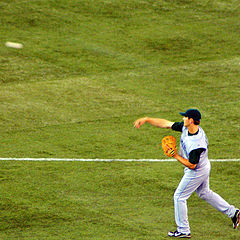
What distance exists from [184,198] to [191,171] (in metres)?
0.42

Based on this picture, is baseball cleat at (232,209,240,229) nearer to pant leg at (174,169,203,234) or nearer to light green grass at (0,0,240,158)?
pant leg at (174,169,203,234)

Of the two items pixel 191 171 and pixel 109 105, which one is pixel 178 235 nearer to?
pixel 191 171

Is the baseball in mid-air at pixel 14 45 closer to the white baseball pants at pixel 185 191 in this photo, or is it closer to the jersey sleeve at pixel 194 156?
the white baseball pants at pixel 185 191

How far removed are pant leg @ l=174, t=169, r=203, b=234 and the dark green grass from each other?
1.03 feet

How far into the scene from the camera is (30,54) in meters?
17.6

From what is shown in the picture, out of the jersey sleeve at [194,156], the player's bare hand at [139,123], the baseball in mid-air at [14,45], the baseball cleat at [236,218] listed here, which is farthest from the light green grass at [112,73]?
the jersey sleeve at [194,156]

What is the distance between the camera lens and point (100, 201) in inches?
375

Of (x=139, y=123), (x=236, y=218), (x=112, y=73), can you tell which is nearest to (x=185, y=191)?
(x=236, y=218)

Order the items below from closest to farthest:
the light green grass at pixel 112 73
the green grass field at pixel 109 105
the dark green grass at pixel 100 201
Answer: the dark green grass at pixel 100 201
the green grass field at pixel 109 105
the light green grass at pixel 112 73

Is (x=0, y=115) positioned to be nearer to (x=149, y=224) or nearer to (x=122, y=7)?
(x=149, y=224)

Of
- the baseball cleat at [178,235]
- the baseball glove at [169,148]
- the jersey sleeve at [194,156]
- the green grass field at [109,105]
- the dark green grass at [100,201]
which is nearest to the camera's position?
the jersey sleeve at [194,156]

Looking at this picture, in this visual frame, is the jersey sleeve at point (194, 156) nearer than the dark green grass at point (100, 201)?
Yes

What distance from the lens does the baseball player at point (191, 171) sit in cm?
802

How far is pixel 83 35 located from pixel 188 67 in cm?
431
